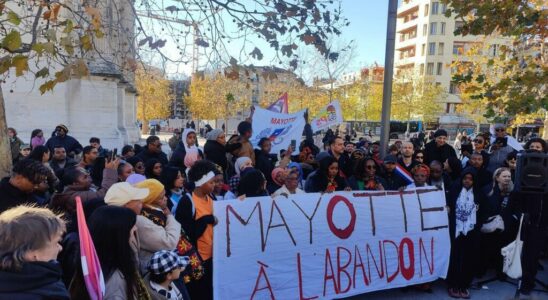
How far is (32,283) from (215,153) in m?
4.37

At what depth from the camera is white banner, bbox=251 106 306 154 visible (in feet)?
26.5

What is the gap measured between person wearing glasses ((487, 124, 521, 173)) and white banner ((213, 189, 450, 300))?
286cm

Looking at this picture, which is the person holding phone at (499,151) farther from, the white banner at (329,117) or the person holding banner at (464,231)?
the white banner at (329,117)

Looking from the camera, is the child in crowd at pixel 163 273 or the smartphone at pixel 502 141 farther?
the smartphone at pixel 502 141

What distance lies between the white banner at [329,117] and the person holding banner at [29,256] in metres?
9.37

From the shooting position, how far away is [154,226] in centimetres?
267

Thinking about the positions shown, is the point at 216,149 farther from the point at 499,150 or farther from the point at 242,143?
the point at 499,150

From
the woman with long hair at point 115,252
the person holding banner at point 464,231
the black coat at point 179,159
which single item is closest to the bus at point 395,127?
the black coat at point 179,159

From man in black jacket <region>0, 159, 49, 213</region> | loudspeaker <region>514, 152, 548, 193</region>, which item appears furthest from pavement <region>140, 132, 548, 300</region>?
man in black jacket <region>0, 159, 49, 213</region>

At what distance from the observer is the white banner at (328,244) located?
12.4 feet

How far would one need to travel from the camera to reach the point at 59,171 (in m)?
5.29

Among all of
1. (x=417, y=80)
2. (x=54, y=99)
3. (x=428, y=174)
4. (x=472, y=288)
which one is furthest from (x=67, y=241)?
(x=417, y=80)

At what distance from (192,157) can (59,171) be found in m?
1.76

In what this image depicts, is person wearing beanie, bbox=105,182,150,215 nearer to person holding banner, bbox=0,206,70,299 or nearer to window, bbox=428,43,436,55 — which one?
person holding banner, bbox=0,206,70,299
